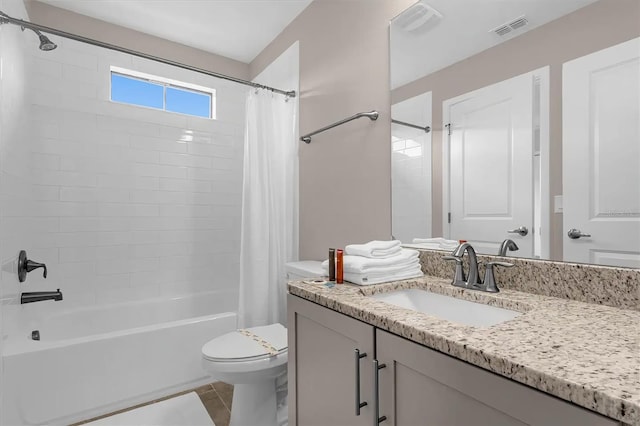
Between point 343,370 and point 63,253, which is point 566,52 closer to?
point 343,370

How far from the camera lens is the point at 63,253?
2.48 m

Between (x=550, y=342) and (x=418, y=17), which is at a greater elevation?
(x=418, y=17)

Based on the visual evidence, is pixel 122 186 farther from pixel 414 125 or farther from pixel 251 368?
pixel 414 125

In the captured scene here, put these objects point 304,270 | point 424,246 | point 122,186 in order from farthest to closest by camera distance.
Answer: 1. point 122,186
2. point 304,270
3. point 424,246

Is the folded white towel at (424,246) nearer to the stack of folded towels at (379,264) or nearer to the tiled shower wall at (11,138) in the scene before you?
the stack of folded towels at (379,264)

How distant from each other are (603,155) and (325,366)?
1.01 m

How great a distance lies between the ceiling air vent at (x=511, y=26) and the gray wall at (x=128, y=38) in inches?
104

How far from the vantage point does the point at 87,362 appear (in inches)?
73.1

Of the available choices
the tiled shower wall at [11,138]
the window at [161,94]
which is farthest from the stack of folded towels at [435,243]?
the window at [161,94]

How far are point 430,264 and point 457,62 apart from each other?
0.85 meters

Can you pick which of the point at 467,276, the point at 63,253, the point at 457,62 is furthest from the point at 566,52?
the point at 63,253

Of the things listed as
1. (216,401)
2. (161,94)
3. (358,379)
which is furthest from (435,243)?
(161,94)

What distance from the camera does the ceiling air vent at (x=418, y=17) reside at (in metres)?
1.50

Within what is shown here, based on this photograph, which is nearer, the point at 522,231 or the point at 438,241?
the point at 522,231
